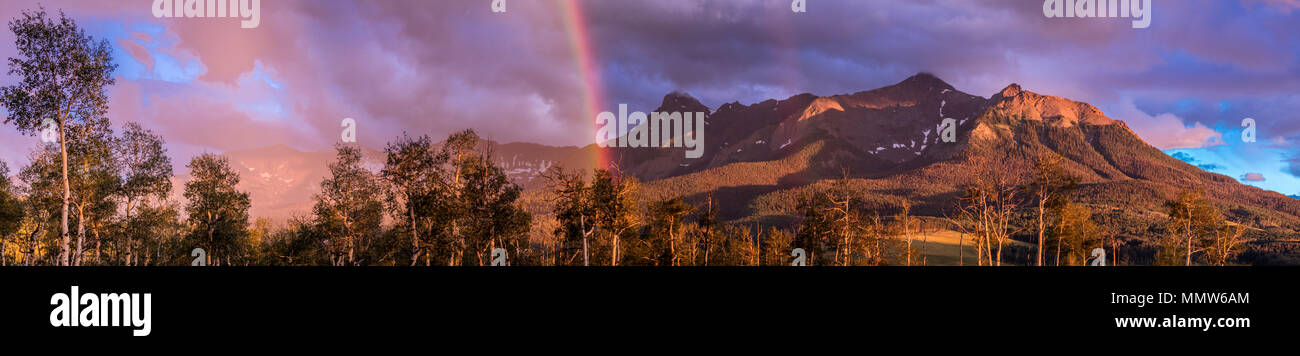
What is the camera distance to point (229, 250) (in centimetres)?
5828

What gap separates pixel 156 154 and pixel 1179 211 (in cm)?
11274
